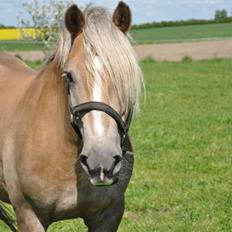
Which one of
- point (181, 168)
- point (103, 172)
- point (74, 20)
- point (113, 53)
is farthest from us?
point (181, 168)

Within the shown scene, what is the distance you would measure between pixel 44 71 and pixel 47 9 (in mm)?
27386

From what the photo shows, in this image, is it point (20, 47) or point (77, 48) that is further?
point (20, 47)

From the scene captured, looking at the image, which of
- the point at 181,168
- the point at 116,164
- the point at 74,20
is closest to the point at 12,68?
the point at 74,20

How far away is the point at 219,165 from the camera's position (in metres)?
7.00

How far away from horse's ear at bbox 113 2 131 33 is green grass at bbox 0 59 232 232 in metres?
2.38

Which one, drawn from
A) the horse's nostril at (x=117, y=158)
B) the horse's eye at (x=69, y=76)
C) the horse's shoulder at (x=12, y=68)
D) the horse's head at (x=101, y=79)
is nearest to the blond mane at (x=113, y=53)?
the horse's head at (x=101, y=79)

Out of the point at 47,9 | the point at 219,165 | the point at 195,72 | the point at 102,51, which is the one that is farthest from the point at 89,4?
the point at 47,9

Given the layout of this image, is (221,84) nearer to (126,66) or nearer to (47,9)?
(126,66)

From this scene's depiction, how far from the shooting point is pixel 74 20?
2961mm

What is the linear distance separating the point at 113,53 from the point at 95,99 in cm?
25

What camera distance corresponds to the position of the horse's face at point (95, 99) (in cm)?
259

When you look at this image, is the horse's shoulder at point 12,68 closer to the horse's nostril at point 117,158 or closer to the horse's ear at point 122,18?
the horse's ear at point 122,18

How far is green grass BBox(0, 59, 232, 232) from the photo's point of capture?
5141 millimetres

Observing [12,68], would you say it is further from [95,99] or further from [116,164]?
[116,164]
